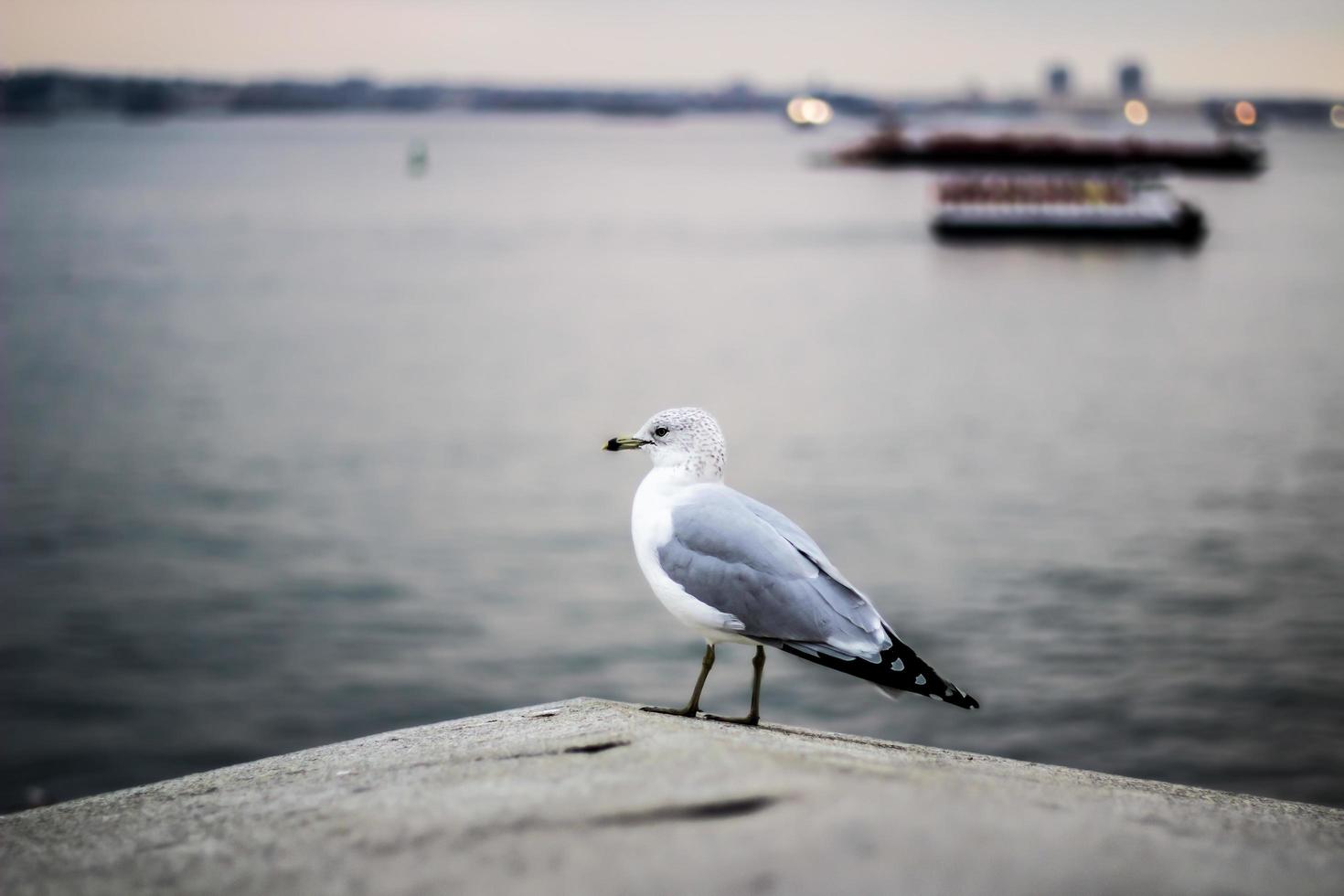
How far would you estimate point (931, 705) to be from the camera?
10.4m

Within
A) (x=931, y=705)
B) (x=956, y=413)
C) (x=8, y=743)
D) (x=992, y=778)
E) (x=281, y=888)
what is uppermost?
(x=956, y=413)

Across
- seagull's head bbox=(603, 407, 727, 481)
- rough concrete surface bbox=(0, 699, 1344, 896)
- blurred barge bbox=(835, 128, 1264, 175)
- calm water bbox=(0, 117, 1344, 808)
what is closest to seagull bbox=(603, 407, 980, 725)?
seagull's head bbox=(603, 407, 727, 481)

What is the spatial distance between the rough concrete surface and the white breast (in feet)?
0.99

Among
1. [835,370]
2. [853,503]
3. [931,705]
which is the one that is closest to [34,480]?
[853,503]

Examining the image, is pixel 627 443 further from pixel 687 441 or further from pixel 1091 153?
pixel 1091 153

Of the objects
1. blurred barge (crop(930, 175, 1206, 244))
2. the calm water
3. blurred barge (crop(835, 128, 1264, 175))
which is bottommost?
the calm water

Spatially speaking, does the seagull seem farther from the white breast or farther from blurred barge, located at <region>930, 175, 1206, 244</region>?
blurred barge, located at <region>930, 175, 1206, 244</region>

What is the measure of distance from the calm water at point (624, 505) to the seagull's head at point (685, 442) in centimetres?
599

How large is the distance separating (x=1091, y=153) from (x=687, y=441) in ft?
335

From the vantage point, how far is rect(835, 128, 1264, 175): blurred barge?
3863 inches

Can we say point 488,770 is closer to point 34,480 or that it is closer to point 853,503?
point 853,503

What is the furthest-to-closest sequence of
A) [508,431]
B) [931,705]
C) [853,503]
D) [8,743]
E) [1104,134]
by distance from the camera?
[1104,134] < [508,431] < [853,503] < [931,705] < [8,743]

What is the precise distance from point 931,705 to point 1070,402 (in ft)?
39.5

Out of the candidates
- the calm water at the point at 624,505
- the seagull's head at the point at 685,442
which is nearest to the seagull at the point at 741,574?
the seagull's head at the point at 685,442
